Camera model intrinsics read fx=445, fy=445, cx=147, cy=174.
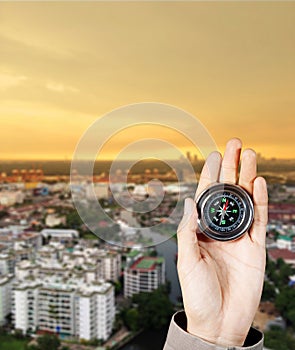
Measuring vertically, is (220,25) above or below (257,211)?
above

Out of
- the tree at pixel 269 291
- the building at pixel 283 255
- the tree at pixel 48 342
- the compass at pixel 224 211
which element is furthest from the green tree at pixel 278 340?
the compass at pixel 224 211

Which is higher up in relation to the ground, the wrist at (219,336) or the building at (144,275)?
the wrist at (219,336)

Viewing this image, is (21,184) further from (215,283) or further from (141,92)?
(215,283)

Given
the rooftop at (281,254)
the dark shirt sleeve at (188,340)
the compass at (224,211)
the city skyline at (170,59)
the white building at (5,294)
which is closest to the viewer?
the dark shirt sleeve at (188,340)

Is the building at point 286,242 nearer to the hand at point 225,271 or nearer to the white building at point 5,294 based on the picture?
the white building at point 5,294

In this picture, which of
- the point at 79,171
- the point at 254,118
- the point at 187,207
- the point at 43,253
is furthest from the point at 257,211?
the point at 43,253

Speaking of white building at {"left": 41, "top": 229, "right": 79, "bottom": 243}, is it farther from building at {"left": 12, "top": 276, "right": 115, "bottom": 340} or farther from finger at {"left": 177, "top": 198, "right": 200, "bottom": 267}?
finger at {"left": 177, "top": 198, "right": 200, "bottom": 267}

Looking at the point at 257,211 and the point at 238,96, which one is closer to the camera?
the point at 257,211
